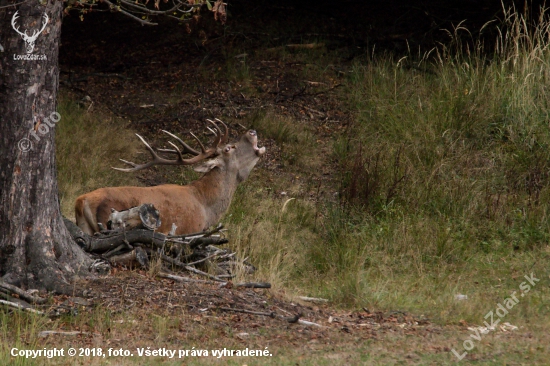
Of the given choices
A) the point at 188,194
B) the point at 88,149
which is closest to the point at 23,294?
the point at 188,194

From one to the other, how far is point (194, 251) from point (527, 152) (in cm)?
484

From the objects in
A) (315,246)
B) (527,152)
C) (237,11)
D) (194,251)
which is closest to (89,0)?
(194,251)

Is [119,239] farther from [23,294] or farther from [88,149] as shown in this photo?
[88,149]

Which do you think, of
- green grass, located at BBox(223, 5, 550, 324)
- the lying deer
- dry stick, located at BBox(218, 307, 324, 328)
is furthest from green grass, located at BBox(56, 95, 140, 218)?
dry stick, located at BBox(218, 307, 324, 328)

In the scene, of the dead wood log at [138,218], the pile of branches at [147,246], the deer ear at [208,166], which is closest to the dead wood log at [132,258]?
the pile of branches at [147,246]

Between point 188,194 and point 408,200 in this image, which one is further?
point 408,200

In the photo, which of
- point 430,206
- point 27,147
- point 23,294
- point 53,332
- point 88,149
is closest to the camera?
point 53,332

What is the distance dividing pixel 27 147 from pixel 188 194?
8.98 ft

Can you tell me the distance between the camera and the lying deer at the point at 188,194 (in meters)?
8.06

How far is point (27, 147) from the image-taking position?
21.1ft
